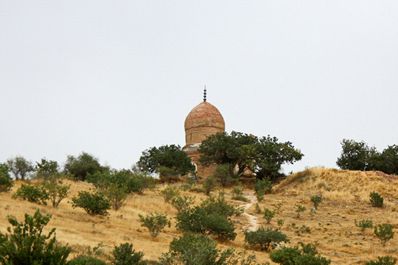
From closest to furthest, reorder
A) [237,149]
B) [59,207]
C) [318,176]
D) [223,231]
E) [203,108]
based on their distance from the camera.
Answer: [223,231] < [59,207] < [318,176] < [237,149] < [203,108]

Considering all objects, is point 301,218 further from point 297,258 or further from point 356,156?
point 356,156

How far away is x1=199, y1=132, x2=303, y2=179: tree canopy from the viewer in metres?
42.9

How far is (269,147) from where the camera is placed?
43406 mm

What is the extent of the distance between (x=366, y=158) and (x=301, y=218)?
72.6ft

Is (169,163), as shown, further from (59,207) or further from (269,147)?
(59,207)

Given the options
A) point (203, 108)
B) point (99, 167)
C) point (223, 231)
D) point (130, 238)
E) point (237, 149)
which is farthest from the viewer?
point (203, 108)

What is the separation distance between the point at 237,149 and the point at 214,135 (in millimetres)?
3179

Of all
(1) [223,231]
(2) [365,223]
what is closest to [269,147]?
(2) [365,223]

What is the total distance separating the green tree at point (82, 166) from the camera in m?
45.2

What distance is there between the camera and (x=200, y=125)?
4956cm

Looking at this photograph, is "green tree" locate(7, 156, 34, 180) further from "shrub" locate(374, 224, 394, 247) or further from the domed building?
"shrub" locate(374, 224, 394, 247)

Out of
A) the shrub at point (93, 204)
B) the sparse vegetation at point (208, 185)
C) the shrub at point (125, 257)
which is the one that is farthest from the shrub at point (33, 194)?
the sparse vegetation at point (208, 185)

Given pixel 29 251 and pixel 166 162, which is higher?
pixel 166 162

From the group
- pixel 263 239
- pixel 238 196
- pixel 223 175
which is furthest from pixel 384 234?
pixel 223 175
